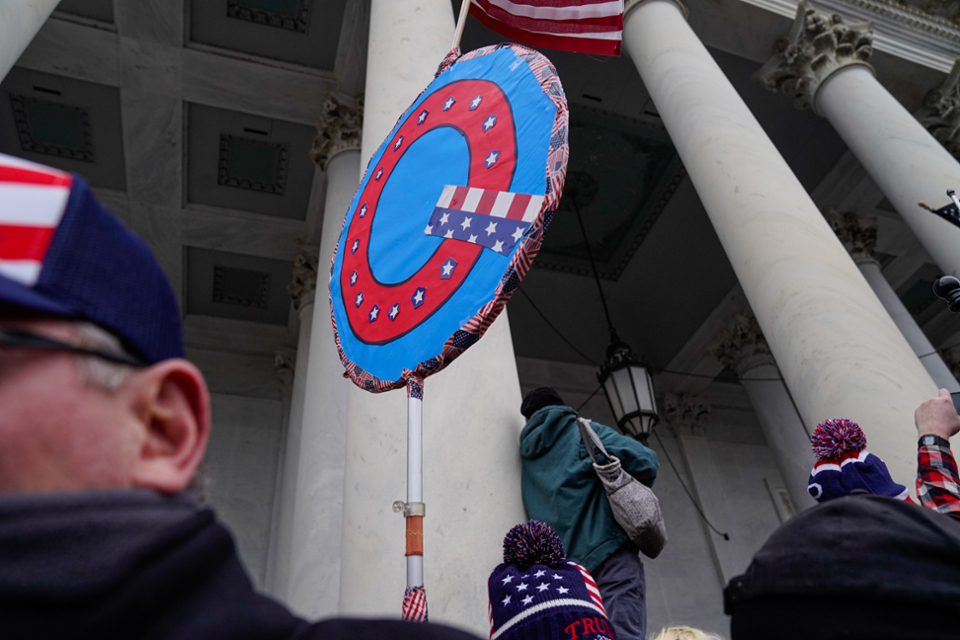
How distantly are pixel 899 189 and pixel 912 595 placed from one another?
262 inches

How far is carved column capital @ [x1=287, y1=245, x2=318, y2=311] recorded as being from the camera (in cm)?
888

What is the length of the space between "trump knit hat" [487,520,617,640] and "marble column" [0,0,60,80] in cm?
356

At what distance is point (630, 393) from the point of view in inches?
247

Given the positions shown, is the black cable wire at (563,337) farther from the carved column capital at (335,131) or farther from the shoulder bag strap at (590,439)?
the shoulder bag strap at (590,439)

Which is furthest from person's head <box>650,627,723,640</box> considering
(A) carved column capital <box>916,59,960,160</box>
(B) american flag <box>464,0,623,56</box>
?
(A) carved column capital <box>916,59,960,160</box>

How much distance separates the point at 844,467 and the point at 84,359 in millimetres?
2553

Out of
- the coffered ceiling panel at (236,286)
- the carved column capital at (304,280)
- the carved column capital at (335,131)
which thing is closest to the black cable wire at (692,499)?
the carved column capital at (304,280)

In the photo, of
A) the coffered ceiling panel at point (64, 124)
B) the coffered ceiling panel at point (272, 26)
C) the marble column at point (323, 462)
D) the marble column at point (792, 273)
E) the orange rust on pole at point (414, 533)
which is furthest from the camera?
the coffered ceiling panel at point (64, 124)

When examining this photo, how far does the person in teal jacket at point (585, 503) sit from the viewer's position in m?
2.76

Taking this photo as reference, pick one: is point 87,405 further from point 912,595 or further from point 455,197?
point 455,197

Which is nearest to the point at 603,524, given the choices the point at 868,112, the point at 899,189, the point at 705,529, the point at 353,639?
the point at 353,639

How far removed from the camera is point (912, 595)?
878 millimetres

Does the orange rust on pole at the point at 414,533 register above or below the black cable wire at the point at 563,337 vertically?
above

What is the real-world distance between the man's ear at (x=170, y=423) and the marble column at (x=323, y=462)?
5.10 metres
